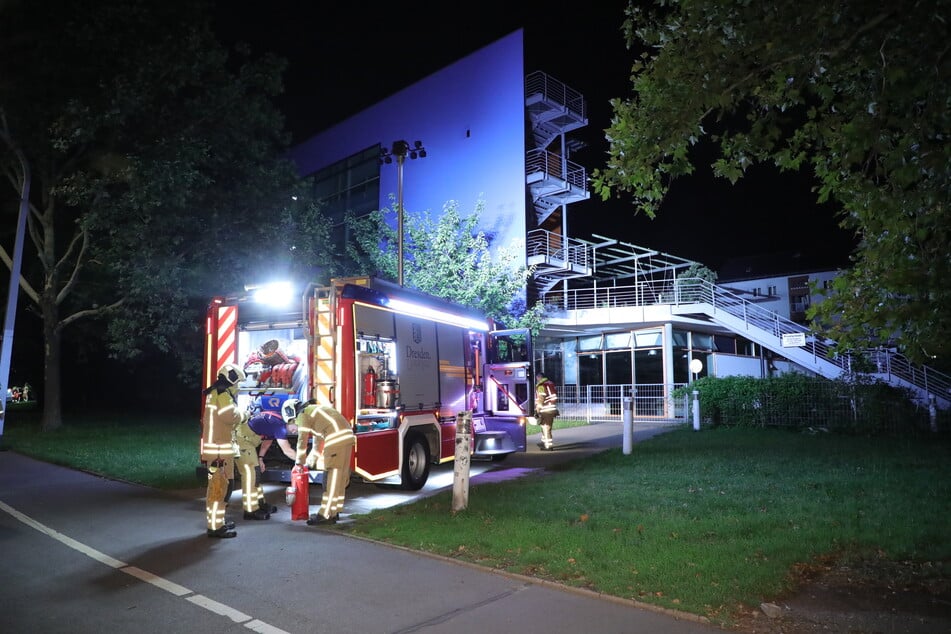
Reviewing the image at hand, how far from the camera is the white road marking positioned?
4703 mm

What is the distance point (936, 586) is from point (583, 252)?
25.8m

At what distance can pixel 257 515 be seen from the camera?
8141 millimetres

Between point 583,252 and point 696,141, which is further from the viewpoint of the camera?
point 583,252

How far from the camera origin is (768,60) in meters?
5.97

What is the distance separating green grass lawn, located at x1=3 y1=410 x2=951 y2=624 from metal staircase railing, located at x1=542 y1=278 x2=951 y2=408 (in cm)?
936

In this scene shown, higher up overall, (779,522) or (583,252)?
(583,252)

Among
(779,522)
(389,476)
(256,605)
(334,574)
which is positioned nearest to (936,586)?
(779,522)

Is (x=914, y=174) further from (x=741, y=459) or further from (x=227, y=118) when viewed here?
(x=227, y=118)

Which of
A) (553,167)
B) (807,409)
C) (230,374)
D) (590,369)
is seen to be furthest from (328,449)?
(590,369)

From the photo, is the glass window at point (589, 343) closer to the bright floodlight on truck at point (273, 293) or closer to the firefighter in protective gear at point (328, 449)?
the bright floodlight on truck at point (273, 293)

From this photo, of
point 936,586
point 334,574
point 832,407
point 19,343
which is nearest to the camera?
point 936,586

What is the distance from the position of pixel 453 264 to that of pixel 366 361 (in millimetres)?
13660

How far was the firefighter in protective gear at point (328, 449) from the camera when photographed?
7941 mm

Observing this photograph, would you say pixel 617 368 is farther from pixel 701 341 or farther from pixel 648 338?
pixel 701 341
